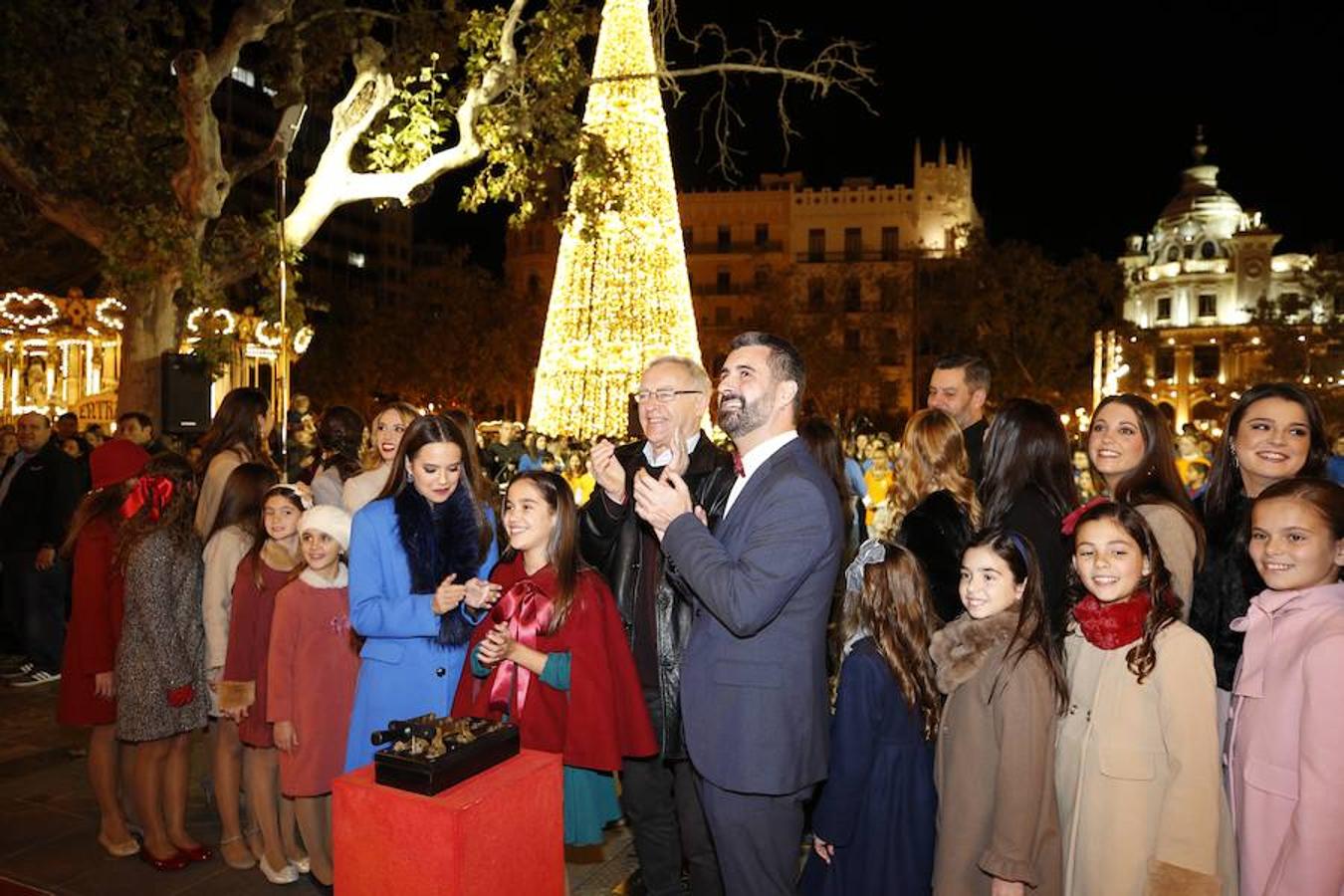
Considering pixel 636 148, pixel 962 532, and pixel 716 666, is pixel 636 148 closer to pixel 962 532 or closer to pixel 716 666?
pixel 962 532

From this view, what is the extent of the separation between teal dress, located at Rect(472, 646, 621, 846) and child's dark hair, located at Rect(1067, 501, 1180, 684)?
6.02 ft

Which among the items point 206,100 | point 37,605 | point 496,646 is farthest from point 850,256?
point 496,646

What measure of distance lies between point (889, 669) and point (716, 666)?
77 cm

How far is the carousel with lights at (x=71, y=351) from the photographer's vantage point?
1138 centimetres

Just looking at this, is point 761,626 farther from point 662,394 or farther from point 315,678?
point 315,678

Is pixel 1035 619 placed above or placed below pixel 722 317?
below

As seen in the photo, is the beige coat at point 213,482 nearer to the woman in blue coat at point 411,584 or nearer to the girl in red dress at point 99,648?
the girl in red dress at point 99,648

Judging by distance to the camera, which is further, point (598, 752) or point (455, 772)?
point (598, 752)

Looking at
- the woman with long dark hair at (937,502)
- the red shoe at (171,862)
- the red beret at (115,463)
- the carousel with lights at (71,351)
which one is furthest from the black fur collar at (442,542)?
the carousel with lights at (71,351)

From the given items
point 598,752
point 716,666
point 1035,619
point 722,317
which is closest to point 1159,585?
point 1035,619

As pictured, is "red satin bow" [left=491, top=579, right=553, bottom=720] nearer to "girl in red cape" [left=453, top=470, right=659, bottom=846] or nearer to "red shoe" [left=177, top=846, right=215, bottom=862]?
"girl in red cape" [left=453, top=470, right=659, bottom=846]

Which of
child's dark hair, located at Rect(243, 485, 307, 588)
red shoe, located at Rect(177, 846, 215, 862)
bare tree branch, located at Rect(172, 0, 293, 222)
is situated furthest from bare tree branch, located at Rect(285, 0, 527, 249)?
red shoe, located at Rect(177, 846, 215, 862)

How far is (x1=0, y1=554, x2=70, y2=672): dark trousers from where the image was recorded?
742cm

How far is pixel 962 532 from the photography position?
376 cm
